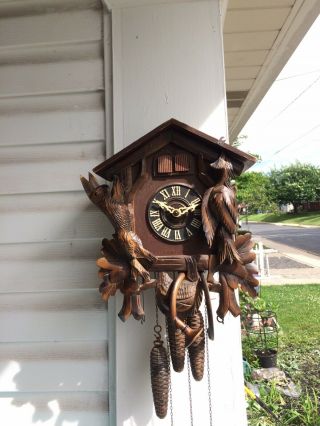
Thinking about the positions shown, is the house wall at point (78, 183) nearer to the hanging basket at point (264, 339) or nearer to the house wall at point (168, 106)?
the house wall at point (168, 106)

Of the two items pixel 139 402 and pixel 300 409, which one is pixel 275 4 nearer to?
pixel 139 402

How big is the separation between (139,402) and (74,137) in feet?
2.39

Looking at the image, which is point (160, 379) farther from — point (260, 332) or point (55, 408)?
point (260, 332)

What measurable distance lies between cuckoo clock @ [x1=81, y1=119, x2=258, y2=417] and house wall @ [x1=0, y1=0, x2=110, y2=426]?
0.19 m

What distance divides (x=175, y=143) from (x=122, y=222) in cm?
22

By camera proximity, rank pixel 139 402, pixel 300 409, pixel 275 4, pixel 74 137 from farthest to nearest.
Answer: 1. pixel 300 409
2. pixel 275 4
3. pixel 74 137
4. pixel 139 402

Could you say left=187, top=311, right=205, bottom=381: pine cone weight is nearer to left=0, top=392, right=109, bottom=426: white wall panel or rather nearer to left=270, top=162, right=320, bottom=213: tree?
left=0, top=392, right=109, bottom=426: white wall panel

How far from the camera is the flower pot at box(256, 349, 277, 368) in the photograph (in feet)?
8.32

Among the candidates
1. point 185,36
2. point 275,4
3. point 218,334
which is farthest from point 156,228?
point 275,4

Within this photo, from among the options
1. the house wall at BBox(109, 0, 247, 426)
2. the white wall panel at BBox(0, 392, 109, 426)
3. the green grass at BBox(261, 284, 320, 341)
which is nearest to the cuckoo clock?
the house wall at BBox(109, 0, 247, 426)

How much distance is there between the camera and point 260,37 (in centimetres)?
148

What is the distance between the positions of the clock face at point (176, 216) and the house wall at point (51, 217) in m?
0.22

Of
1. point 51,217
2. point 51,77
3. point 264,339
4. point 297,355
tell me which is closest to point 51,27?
point 51,77

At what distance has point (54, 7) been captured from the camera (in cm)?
98
